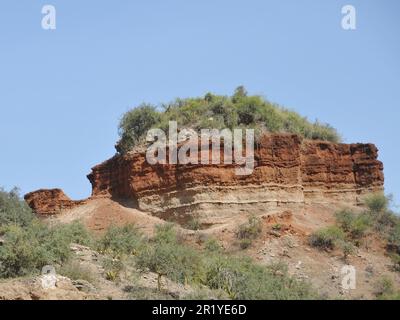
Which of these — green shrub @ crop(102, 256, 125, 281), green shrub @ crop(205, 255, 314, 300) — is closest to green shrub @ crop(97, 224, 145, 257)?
green shrub @ crop(102, 256, 125, 281)

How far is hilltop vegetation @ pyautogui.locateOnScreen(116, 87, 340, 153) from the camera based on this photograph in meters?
37.1

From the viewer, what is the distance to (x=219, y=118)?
3706cm

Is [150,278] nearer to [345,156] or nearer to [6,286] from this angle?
[6,286]

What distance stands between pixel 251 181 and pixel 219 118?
377 centimetres

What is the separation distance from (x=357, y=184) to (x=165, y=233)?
10.0m

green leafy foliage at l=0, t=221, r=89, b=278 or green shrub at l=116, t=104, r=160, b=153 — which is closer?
green leafy foliage at l=0, t=221, r=89, b=278

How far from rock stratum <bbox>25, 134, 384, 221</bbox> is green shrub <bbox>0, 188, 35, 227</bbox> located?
6417 mm

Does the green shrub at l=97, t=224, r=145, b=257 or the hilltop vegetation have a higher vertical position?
the hilltop vegetation

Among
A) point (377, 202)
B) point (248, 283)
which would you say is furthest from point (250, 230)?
point (248, 283)

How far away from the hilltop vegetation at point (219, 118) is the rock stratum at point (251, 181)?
4.35 feet

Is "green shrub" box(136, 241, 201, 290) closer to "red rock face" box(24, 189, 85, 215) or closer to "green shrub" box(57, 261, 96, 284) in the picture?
"green shrub" box(57, 261, 96, 284)

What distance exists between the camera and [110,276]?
22375 mm

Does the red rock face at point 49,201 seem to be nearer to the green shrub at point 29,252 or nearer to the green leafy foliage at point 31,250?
the green leafy foliage at point 31,250
